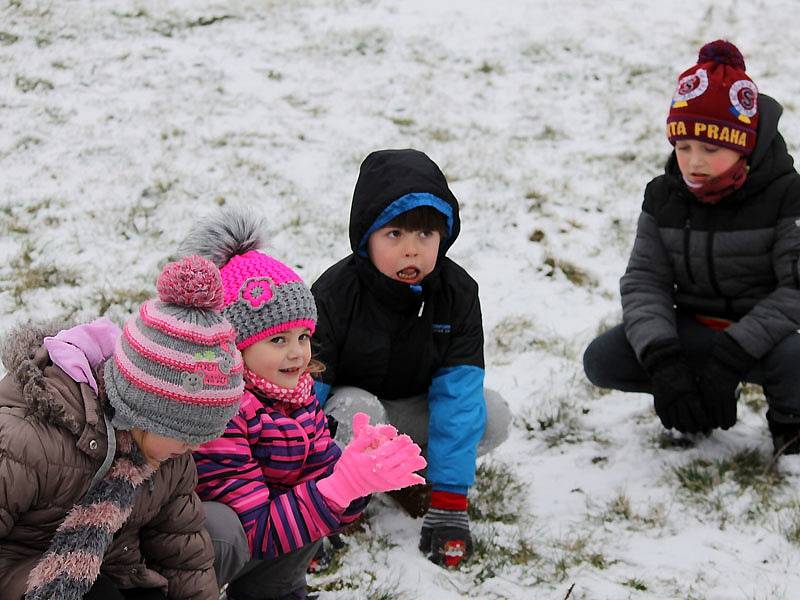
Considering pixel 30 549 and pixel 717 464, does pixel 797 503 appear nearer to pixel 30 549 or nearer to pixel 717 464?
pixel 717 464

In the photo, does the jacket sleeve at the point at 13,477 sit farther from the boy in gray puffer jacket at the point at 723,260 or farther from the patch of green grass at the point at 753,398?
the patch of green grass at the point at 753,398

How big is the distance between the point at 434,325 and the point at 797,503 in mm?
1666

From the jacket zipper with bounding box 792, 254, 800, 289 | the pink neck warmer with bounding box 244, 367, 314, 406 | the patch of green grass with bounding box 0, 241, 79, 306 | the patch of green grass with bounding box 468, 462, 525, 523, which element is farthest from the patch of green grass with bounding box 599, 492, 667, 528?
the patch of green grass with bounding box 0, 241, 79, 306

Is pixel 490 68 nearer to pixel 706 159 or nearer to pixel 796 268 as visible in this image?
pixel 706 159

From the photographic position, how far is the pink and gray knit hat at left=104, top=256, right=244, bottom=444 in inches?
79.4

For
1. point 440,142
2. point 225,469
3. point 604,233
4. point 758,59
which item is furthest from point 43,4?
point 225,469

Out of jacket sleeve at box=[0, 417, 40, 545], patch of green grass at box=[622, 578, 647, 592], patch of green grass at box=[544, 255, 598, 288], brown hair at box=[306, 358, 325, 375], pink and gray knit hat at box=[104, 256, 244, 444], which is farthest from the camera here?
patch of green grass at box=[544, 255, 598, 288]

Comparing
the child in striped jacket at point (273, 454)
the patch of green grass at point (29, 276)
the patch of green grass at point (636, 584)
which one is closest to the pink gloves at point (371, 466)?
the child in striped jacket at point (273, 454)

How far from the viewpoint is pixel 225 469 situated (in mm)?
2512

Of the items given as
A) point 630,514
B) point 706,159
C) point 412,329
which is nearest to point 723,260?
point 706,159

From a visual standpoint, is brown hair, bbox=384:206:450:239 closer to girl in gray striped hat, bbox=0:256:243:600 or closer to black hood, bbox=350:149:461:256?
black hood, bbox=350:149:461:256

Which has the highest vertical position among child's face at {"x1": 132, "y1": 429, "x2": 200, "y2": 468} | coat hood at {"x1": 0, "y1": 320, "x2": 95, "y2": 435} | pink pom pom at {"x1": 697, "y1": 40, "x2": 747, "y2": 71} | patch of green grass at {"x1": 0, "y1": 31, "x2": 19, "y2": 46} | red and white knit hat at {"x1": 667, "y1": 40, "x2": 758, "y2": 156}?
pink pom pom at {"x1": 697, "y1": 40, "x2": 747, "y2": 71}

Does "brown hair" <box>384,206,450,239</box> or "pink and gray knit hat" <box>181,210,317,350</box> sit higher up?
"brown hair" <box>384,206,450,239</box>

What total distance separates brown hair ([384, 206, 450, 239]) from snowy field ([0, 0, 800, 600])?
3.99ft
